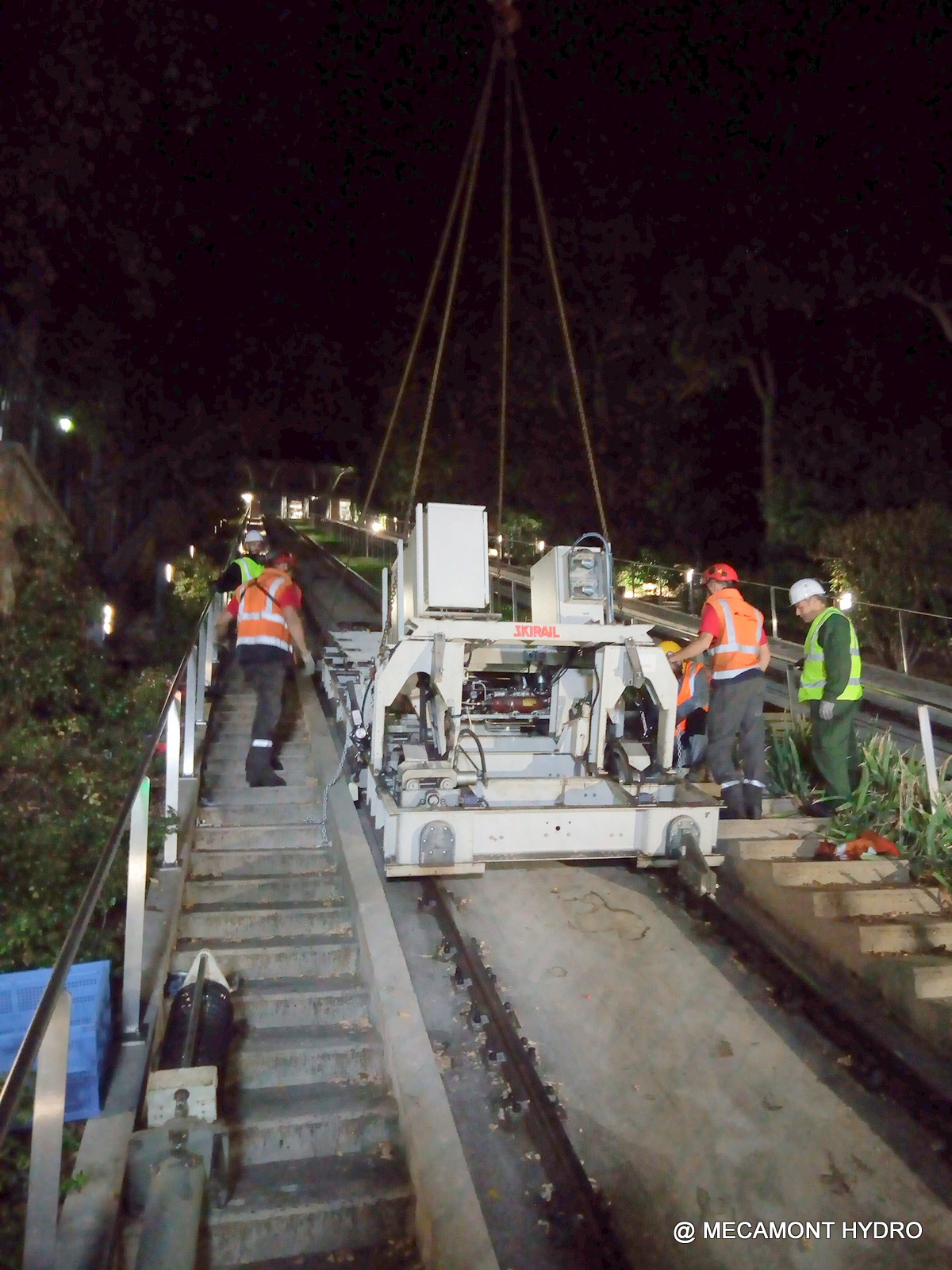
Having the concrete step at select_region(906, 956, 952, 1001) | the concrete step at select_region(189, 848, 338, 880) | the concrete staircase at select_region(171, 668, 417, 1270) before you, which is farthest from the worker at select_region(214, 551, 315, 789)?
the concrete step at select_region(906, 956, 952, 1001)

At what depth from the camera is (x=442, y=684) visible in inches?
234

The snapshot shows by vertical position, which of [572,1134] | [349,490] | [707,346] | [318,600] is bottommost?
[572,1134]

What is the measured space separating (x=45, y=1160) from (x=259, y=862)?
3.85 metres

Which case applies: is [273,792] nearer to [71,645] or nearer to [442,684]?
[442,684]

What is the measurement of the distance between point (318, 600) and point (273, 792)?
13.6 metres

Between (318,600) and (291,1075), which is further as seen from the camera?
(318,600)

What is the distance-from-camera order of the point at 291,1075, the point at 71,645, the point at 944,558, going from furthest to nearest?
the point at 944,558 < the point at 71,645 < the point at 291,1075

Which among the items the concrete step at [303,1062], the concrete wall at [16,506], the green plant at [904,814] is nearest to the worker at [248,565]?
the concrete step at [303,1062]

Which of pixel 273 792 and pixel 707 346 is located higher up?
pixel 707 346

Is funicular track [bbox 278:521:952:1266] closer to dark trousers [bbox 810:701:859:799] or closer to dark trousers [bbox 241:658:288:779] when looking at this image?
dark trousers [bbox 810:701:859:799]

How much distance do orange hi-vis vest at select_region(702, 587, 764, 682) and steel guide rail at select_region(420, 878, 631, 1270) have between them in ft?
8.80

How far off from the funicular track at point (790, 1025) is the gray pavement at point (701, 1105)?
2 cm

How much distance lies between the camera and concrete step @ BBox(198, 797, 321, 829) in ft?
Result: 22.6

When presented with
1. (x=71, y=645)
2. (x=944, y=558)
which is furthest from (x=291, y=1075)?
(x=944, y=558)
